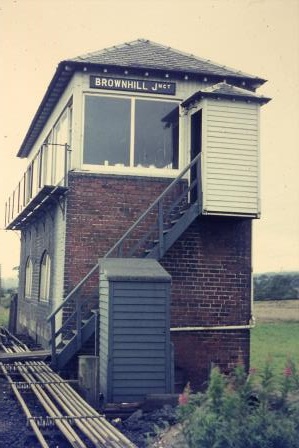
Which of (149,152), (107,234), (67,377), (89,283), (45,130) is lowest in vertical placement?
(67,377)

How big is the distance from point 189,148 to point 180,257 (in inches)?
89.5

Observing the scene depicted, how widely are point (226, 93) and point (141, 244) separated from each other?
3309 mm

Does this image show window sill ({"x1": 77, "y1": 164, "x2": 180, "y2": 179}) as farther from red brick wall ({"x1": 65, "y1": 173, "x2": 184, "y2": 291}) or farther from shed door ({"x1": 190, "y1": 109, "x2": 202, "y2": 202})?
shed door ({"x1": 190, "y1": 109, "x2": 202, "y2": 202})

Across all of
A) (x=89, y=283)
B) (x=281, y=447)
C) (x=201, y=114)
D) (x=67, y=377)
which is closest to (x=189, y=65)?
(x=201, y=114)

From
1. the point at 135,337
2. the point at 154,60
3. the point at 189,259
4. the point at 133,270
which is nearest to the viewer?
the point at 135,337

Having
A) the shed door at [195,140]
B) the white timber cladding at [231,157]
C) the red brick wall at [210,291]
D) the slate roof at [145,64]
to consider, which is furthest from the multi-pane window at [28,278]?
the white timber cladding at [231,157]

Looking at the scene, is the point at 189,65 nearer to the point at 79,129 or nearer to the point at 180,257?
the point at 79,129

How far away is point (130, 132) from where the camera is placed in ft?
41.5

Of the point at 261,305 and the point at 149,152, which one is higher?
the point at 149,152

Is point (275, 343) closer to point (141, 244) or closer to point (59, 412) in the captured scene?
point (141, 244)

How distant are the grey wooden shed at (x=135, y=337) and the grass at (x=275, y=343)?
638 centimetres

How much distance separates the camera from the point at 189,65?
13.2 metres

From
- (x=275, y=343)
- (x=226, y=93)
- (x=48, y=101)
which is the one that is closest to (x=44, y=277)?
(x=48, y=101)

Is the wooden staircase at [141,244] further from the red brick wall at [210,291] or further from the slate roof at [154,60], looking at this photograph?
the slate roof at [154,60]
